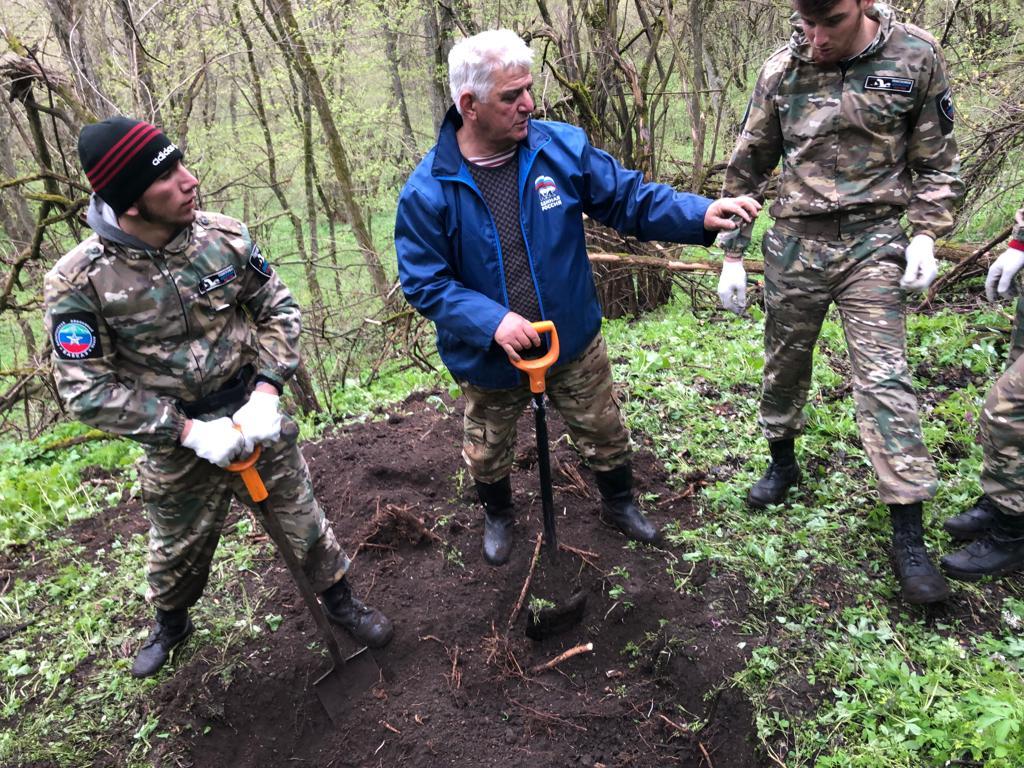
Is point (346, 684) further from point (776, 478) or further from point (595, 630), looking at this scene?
point (776, 478)

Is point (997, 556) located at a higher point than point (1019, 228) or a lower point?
lower

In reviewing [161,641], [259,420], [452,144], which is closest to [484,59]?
[452,144]

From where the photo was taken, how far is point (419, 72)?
13.2 m

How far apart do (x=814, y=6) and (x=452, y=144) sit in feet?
4.63

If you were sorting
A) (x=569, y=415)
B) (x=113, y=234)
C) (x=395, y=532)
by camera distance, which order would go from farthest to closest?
(x=395, y=532), (x=569, y=415), (x=113, y=234)

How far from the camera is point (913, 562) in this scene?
8.46ft

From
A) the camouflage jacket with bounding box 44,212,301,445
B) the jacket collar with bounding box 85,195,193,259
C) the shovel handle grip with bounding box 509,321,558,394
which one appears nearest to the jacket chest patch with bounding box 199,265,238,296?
the camouflage jacket with bounding box 44,212,301,445

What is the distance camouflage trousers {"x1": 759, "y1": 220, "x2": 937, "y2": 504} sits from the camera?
8.35 ft

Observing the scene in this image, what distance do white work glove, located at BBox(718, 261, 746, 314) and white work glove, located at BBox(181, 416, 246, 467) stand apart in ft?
6.95

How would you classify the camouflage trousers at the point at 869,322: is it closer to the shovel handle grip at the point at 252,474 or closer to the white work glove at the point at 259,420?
the white work glove at the point at 259,420

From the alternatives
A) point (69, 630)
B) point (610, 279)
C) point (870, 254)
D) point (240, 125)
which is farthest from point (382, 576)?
point (240, 125)

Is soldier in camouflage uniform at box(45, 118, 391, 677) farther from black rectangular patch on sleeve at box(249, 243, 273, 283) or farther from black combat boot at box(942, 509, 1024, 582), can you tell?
black combat boot at box(942, 509, 1024, 582)

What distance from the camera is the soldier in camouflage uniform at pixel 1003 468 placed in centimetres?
256

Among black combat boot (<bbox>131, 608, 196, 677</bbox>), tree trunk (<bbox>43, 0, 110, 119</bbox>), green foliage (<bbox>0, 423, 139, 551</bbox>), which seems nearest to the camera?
black combat boot (<bbox>131, 608, 196, 677</bbox>)
